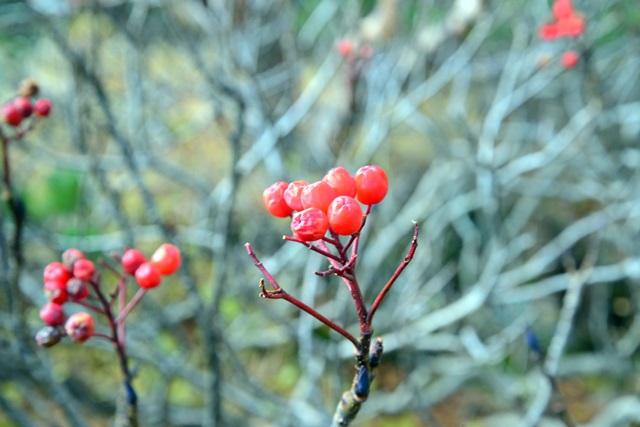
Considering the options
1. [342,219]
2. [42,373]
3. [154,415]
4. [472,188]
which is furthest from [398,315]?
[472,188]

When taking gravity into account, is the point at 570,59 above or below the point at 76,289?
above

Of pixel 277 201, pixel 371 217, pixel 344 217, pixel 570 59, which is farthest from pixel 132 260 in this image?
pixel 570 59

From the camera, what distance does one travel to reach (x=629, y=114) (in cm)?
277

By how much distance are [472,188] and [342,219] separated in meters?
2.65

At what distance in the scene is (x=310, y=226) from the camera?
0.56 metres

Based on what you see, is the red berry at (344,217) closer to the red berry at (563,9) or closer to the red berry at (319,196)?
the red berry at (319,196)

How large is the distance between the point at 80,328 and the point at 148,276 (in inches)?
4.2

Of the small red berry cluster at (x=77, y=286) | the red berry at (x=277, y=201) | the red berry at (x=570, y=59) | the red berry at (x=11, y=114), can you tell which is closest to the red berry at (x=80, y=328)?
the small red berry cluster at (x=77, y=286)

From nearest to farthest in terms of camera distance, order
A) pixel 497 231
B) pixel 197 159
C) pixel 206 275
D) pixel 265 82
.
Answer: pixel 497 231, pixel 265 82, pixel 206 275, pixel 197 159

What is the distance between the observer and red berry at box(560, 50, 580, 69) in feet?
6.75

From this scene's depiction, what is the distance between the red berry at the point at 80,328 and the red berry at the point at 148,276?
8 cm

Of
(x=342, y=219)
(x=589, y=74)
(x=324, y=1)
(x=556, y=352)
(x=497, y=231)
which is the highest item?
(x=324, y=1)

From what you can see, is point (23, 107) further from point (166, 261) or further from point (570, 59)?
point (570, 59)

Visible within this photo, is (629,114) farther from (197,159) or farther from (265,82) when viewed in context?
(197,159)
